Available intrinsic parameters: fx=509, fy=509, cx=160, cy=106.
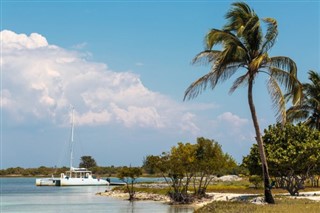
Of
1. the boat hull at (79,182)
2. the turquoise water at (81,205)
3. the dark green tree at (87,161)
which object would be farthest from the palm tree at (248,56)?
the dark green tree at (87,161)

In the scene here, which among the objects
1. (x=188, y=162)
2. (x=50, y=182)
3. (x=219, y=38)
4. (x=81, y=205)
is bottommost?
(x=50, y=182)

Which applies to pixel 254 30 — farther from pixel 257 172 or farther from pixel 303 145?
pixel 257 172

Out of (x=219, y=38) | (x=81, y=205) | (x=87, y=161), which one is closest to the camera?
(x=219, y=38)

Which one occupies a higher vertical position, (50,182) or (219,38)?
(219,38)

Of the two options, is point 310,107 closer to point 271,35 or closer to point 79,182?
point 271,35

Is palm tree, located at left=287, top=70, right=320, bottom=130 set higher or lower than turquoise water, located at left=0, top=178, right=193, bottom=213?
higher

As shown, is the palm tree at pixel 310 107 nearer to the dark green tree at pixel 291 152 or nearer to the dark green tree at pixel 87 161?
the dark green tree at pixel 291 152

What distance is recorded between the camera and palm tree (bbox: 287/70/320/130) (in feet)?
174

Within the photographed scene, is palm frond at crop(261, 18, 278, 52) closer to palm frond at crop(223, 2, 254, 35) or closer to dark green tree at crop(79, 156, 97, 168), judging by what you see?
palm frond at crop(223, 2, 254, 35)

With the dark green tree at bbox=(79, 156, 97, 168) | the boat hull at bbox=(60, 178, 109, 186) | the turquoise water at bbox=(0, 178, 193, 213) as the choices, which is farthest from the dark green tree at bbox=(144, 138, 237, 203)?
the dark green tree at bbox=(79, 156, 97, 168)

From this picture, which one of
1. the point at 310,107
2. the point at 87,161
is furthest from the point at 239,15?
the point at 87,161

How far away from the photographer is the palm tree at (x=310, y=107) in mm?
53125

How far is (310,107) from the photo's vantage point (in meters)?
53.4

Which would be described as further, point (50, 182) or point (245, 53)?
point (50, 182)
